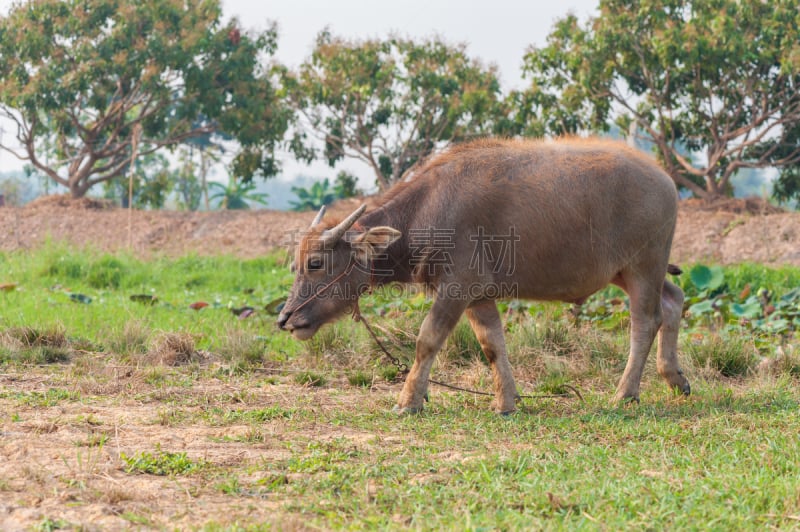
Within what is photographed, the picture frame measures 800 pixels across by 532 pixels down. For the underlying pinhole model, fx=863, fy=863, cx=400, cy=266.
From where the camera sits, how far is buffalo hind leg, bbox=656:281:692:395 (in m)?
5.54

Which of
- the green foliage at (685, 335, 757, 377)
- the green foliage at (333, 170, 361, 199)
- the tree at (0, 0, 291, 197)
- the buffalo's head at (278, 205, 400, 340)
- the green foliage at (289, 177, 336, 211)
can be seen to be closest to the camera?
the buffalo's head at (278, 205, 400, 340)

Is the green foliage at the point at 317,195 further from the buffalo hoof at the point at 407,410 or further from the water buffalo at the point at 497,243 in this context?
the buffalo hoof at the point at 407,410

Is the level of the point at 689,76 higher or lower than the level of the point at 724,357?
higher

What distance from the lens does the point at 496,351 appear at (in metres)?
5.34

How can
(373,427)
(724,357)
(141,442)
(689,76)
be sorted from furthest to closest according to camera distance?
(689,76), (724,357), (373,427), (141,442)

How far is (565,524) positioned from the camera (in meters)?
3.00

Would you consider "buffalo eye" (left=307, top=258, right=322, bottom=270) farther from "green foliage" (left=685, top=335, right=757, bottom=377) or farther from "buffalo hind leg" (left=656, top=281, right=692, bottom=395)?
"green foliage" (left=685, top=335, right=757, bottom=377)

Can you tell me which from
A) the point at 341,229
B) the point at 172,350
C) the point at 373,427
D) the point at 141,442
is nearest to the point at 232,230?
the point at 172,350

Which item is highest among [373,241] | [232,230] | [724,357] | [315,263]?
[373,241]

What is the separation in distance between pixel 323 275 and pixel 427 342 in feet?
2.45

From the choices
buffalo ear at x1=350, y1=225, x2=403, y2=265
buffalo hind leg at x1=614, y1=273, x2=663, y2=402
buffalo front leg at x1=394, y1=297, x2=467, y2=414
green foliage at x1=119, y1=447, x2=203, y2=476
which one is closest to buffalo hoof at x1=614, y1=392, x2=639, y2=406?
buffalo hind leg at x1=614, y1=273, x2=663, y2=402

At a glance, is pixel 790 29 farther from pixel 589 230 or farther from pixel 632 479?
pixel 632 479

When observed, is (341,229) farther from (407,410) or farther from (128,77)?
(128,77)

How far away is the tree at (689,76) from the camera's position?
552 inches
